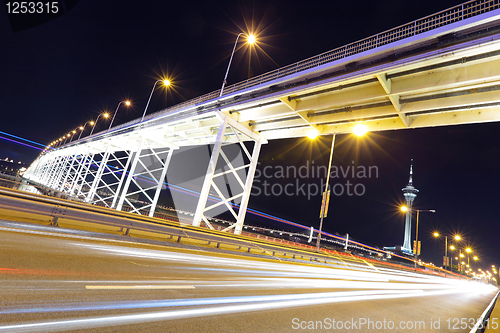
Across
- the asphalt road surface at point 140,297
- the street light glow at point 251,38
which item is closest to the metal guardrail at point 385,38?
the street light glow at point 251,38

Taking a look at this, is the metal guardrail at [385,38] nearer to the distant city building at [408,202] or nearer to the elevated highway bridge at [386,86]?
the elevated highway bridge at [386,86]

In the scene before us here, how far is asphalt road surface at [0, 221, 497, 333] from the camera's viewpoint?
315cm

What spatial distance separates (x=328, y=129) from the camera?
52.5ft

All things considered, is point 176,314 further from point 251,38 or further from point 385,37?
point 251,38

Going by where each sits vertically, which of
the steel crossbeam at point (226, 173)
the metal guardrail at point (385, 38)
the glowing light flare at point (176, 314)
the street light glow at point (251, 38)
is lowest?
the glowing light flare at point (176, 314)

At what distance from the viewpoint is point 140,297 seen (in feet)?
13.5

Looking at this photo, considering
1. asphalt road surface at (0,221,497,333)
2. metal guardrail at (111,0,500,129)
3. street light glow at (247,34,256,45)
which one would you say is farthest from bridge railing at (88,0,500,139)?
asphalt road surface at (0,221,497,333)

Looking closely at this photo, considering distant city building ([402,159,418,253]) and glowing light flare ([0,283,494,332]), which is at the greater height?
distant city building ([402,159,418,253])

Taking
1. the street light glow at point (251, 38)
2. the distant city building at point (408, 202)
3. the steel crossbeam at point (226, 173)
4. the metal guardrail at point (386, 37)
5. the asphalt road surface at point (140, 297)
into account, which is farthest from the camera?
the distant city building at point (408, 202)

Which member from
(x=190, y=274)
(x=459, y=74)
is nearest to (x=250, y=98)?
(x=459, y=74)

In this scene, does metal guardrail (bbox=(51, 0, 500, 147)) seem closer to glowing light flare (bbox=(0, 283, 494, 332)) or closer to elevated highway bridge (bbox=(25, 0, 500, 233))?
elevated highway bridge (bbox=(25, 0, 500, 233))

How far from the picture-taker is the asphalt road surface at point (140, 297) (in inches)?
124

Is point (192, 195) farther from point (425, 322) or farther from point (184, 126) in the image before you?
point (425, 322)

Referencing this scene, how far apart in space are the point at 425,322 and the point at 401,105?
923 cm
